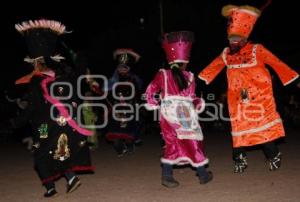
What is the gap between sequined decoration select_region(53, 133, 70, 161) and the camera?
A: 22.1ft

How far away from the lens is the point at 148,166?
8727mm

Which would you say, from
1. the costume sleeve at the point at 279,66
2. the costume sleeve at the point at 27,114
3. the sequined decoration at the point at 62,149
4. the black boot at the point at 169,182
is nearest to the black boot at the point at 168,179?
the black boot at the point at 169,182

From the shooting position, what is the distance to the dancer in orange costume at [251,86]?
751 centimetres

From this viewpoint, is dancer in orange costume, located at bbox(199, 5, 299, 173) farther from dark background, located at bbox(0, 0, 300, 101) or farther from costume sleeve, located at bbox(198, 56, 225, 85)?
dark background, located at bbox(0, 0, 300, 101)

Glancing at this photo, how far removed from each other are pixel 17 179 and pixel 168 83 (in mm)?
2956

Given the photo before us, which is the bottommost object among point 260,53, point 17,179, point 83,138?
point 17,179

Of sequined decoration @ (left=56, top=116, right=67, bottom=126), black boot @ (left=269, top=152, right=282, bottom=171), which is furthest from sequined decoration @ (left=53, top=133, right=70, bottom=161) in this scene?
black boot @ (left=269, top=152, right=282, bottom=171)

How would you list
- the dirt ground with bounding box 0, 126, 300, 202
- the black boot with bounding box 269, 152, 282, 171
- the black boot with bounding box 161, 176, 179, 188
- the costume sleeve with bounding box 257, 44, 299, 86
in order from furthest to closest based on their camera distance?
the black boot with bounding box 269, 152, 282, 171 < the costume sleeve with bounding box 257, 44, 299, 86 < the black boot with bounding box 161, 176, 179, 188 < the dirt ground with bounding box 0, 126, 300, 202

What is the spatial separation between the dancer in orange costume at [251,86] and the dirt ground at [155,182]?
0.53 metres

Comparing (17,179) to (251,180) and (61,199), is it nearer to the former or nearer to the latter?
(61,199)

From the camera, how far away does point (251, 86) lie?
7508 mm

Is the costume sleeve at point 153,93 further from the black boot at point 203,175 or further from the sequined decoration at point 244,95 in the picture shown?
the sequined decoration at point 244,95

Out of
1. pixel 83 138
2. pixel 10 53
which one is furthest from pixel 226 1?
pixel 83 138

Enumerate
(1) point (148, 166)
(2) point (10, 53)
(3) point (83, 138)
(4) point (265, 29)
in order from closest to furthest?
(3) point (83, 138)
(1) point (148, 166)
(2) point (10, 53)
(4) point (265, 29)
